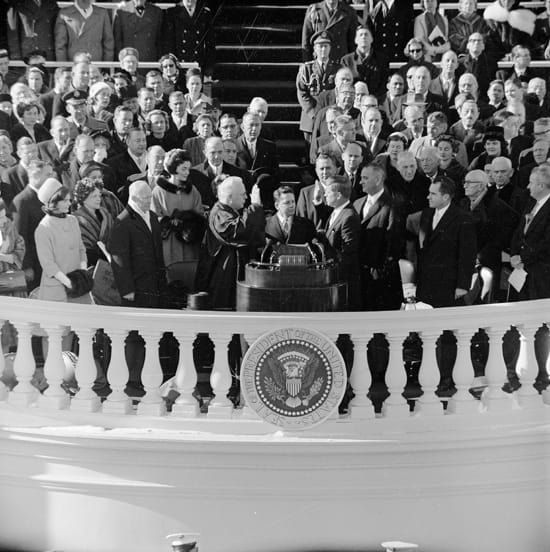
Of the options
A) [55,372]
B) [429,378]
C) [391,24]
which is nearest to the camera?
[429,378]

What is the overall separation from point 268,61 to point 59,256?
195cm

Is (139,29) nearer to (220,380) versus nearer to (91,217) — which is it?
(91,217)

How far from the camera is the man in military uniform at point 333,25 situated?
9.09 meters

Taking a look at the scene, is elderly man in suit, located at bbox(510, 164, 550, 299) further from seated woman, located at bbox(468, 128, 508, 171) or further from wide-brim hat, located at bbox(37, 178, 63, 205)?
wide-brim hat, located at bbox(37, 178, 63, 205)

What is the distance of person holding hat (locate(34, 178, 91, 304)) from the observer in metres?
8.44

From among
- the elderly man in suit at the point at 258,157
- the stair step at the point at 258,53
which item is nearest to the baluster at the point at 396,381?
the elderly man in suit at the point at 258,157

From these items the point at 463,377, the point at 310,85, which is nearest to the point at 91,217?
the point at 310,85

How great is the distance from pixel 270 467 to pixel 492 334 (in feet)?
4.54

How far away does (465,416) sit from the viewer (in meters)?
7.58

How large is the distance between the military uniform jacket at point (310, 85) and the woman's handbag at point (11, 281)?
2.08 metres

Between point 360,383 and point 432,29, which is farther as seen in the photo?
point 432,29

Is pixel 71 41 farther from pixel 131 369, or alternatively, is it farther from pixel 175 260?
pixel 131 369

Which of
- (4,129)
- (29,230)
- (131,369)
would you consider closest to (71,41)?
(4,129)

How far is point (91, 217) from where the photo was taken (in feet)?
28.6
